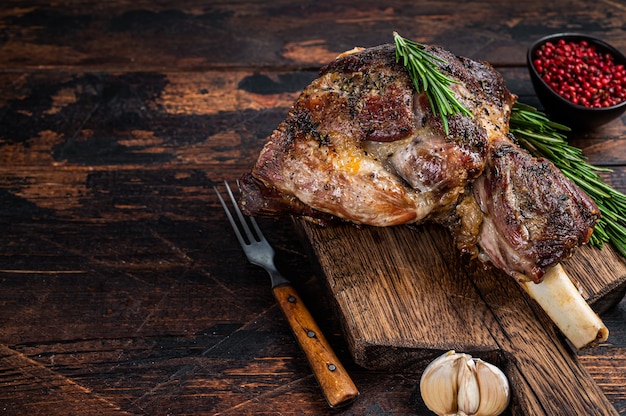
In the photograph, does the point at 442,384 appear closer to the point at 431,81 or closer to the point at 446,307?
the point at 446,307

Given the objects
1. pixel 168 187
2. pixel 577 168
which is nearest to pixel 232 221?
pixel 168 187

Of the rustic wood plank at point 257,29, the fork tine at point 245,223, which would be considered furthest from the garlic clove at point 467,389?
the rustic wood plank at point 257,29

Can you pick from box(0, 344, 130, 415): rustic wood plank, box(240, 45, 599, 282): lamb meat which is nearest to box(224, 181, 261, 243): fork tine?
box(240, 45, 599, 282): lamb meat

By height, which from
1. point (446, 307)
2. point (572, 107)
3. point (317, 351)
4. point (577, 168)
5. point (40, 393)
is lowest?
point (40, 393)

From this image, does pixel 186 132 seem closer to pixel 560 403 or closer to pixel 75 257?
pixel 75 257

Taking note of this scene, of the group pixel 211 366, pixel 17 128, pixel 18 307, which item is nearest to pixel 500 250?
pixel 211 366

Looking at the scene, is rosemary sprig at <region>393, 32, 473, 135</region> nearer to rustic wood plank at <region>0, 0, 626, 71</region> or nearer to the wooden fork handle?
the wooden fork handle
